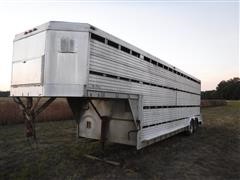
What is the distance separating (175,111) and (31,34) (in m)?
6.19

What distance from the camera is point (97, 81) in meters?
4.44

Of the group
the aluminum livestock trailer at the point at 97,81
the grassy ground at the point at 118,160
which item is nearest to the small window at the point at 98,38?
the aluminum livestock trailer at the point at 97,81

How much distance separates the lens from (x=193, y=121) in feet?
37.4

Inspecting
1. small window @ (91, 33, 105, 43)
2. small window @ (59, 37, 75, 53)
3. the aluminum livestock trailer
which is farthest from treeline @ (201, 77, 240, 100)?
small window @ (59, 37, 75, 53)

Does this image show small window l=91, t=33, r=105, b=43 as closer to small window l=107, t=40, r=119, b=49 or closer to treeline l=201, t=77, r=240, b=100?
small window l=107, t=40, r=119, b=49

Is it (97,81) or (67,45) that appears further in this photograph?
(97,81)

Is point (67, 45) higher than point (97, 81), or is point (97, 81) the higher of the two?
point (67, 45)

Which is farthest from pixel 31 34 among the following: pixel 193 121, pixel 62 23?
pixel 193 121

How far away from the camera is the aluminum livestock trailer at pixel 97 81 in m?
4.09

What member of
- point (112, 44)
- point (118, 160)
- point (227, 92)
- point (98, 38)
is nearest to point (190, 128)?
point (118, 160)

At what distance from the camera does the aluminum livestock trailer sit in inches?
161

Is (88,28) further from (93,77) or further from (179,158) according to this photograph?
(179,158)

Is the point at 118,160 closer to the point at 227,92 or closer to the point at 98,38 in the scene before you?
the point at 98,38

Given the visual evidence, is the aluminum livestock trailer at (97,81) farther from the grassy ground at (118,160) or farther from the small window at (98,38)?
the grassy ground at (118,160)
